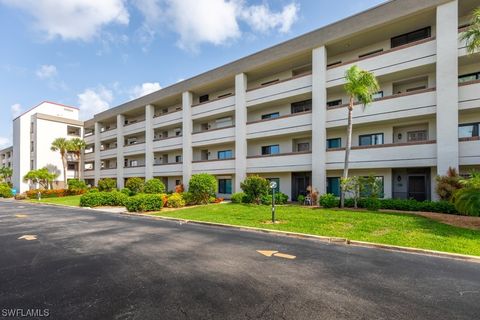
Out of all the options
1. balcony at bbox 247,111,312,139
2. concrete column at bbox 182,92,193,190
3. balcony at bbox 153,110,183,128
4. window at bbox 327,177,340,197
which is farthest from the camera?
balcony at bbox 153,110,183,128

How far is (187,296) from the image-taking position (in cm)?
493

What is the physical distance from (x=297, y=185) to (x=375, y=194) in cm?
820

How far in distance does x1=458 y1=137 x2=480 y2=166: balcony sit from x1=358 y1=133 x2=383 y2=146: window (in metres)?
4.95

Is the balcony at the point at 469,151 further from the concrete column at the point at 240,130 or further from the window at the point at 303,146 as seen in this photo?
the concrete column at the point at 240,130

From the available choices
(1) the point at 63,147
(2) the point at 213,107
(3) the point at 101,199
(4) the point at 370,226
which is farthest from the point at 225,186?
(1) the point at 63,147

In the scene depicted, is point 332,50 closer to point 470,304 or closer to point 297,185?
point 297,185

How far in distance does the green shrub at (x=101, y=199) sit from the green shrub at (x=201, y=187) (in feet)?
22.2

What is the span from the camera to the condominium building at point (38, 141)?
43781 millimetres

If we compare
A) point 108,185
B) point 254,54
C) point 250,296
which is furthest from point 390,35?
point 108,185

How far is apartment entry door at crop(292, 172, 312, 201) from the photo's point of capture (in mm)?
22859

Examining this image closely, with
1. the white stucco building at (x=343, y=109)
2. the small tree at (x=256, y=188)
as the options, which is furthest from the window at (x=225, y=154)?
the small tree at (x=256, y=188)

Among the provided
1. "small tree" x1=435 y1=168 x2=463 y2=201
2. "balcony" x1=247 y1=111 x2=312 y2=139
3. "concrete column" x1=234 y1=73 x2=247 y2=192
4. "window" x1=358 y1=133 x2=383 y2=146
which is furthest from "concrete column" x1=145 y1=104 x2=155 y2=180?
"small tree" x1=435 y1=168 x2=463 y2=201

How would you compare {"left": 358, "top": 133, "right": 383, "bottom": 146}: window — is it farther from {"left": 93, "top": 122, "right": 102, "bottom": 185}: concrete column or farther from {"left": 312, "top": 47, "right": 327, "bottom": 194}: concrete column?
{"left": 93, "top": 122, "right": 102, "bottom": 185}: concrete column

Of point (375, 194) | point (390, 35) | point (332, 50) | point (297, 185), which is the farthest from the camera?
point (297, 185)
